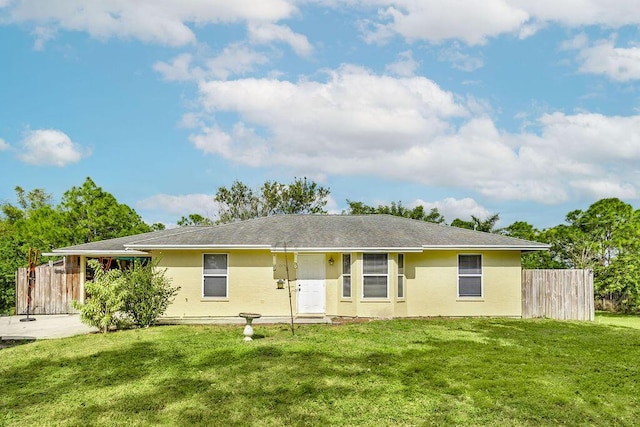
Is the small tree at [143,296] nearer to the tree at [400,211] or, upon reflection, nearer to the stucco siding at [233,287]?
the stucco siding at [233,287]

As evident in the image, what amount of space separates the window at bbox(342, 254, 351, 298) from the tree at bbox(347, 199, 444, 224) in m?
22.0

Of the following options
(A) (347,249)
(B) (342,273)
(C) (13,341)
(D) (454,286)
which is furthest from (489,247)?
(C) (13,341)

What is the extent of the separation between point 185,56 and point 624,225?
21.4 metres

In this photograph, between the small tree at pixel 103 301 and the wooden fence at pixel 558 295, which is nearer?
the small tree at pixel 103 301

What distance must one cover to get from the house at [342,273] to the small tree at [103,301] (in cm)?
254

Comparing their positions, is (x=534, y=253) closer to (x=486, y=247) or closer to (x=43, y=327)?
(x=486, y=247)

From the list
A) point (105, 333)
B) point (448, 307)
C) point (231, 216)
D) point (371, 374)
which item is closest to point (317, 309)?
point (448, 307)

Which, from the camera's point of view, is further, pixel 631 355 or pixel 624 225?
pixel 624 225

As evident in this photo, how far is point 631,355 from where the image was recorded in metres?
12.0

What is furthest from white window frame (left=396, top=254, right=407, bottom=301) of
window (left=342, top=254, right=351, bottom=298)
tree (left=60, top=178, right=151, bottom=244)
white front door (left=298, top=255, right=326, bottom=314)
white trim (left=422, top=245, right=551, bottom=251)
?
tree (left=60, top=178, right=151, bottom=244)

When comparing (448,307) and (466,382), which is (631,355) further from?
(448,307)

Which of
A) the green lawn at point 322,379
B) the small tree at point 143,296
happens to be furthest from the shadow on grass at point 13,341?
the small tree at point 143,296

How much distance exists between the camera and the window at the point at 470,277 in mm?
18469

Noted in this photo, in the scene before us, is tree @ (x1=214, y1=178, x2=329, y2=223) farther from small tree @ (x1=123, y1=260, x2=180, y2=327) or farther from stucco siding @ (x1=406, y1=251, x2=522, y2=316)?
small tree @ (x1=123, y1=260, x2=180, y2=327)
